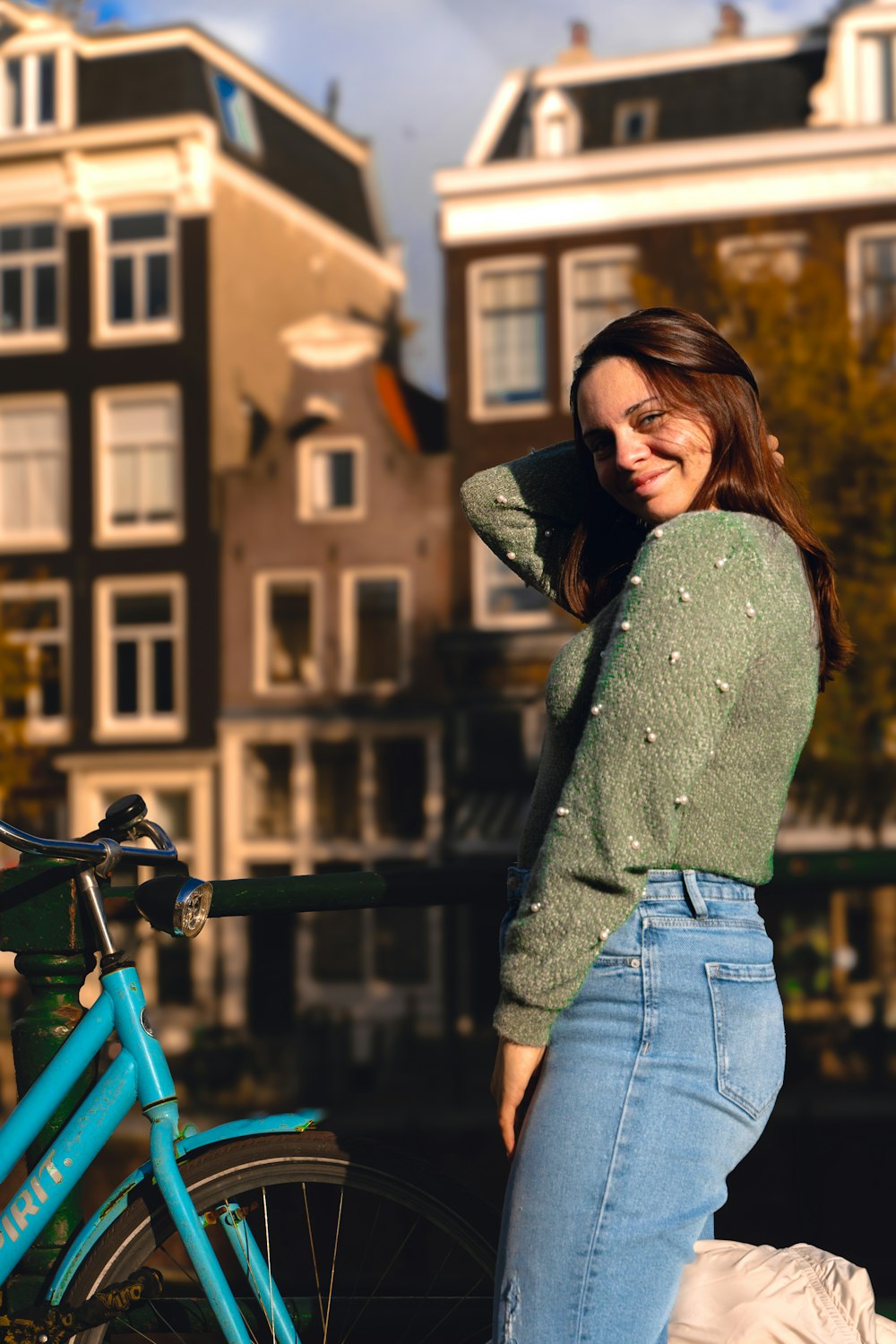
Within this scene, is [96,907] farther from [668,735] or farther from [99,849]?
[668,735]

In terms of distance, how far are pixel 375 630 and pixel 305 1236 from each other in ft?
58.2

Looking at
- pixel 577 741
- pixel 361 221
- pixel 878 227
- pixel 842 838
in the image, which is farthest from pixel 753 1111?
pixel 361 221

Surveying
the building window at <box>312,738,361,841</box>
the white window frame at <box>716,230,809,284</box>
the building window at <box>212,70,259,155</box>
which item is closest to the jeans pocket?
the white window frame at <box>716,230,809,284</box>

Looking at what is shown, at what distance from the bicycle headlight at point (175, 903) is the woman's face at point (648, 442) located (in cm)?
74

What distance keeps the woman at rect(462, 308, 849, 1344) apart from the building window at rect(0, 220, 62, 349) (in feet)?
64.9

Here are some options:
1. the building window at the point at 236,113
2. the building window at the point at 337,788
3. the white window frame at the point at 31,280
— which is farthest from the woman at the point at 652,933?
the building window at the point at 236,113

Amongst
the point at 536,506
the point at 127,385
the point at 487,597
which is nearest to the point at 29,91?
the point at 127,385

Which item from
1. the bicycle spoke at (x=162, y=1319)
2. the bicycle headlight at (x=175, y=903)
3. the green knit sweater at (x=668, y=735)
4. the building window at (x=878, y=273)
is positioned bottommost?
the bicycle spoke at (x=162, y=1319)

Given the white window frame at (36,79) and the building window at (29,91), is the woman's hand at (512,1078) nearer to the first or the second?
the white window frame at (36,79)

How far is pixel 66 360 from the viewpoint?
20281mm

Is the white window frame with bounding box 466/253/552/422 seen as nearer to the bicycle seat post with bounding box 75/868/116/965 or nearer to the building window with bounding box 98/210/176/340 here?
the building window with bounding box 98/210/176/340

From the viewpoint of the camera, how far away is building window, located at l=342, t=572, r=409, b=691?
1959cm

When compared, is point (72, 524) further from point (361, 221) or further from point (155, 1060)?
point (155, 1060)

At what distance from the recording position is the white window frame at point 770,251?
54.9 ft
